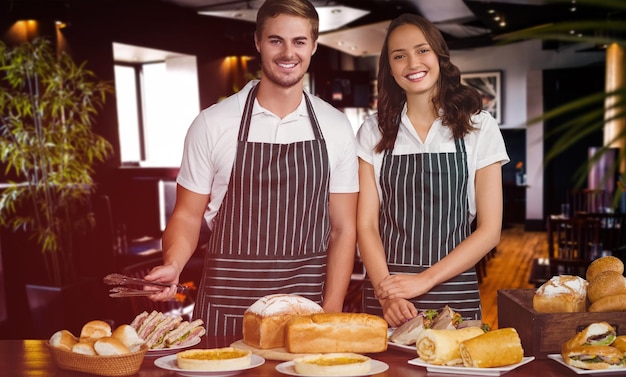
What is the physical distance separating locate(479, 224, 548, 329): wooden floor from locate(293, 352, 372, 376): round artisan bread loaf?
4200 millimetres

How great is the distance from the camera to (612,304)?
1420 mm

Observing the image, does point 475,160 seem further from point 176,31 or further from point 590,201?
point 176,31

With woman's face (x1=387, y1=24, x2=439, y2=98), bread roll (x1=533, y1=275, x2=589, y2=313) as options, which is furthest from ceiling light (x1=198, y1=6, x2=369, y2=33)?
bread roll (x1=533, y1=275, x2=589, y2=313)

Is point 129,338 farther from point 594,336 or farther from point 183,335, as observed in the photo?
point 594,336

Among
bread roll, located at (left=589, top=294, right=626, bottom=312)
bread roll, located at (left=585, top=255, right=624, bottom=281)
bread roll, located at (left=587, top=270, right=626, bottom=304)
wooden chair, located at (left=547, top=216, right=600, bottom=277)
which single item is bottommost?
wooden chair, located at (left=547, top=216, right=600, bottom=277)

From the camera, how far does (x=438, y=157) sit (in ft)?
7.05

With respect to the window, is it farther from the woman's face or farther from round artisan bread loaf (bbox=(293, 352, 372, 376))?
round artisan bread loaf (bbox=(293, 352, 372, 376))

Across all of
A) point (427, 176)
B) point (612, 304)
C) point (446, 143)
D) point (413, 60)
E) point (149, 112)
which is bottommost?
point (612, 304)

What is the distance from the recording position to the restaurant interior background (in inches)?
252

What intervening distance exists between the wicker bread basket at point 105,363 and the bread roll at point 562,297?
878mm

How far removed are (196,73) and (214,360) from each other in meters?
8.91

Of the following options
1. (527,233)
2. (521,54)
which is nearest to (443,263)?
(527,233)

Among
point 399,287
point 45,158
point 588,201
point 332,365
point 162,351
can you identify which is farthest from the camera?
point 588,201

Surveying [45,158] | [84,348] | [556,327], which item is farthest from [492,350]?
[45,158]
